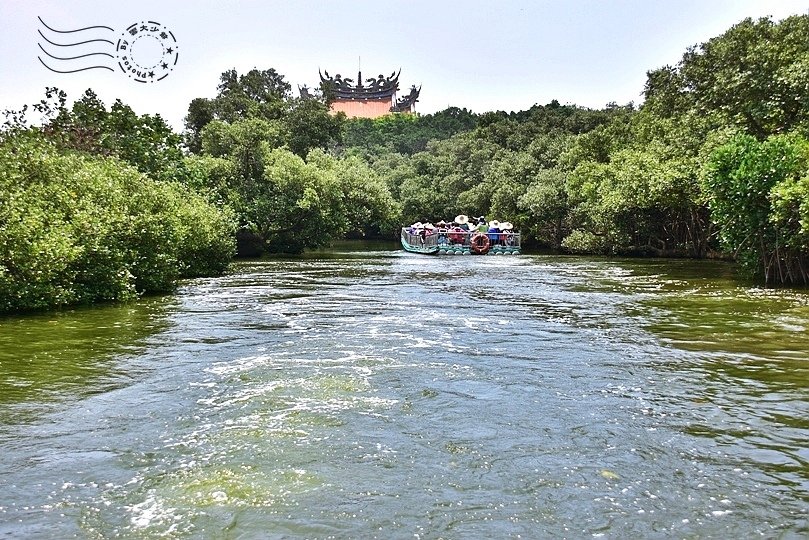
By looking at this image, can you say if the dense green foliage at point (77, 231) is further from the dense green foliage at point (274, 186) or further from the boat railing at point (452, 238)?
the boat railing at point (452, 238)

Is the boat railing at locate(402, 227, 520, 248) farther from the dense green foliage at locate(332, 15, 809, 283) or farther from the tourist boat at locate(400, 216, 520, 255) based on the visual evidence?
the dense green foliage at locate(332, 15, 809, 283)

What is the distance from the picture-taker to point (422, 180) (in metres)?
61.1

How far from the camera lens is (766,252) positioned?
20.0m

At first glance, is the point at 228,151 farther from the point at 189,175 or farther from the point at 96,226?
the point at 96,226

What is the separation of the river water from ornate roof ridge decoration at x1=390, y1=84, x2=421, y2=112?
73.4 meters

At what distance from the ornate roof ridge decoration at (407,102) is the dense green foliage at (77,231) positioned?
65816 mm

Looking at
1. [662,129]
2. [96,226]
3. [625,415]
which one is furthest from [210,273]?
[662,129]

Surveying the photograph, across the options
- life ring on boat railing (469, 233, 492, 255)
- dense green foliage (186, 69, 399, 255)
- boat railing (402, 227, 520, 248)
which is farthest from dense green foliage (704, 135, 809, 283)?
dense green foliage (186, 69, 399, 255)

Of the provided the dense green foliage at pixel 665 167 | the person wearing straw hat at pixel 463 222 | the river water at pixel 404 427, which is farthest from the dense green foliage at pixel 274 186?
the river water at pixel 404 427

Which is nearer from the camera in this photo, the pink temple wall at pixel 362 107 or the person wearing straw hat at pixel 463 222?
the person wearing straw hat at pixel 463 222

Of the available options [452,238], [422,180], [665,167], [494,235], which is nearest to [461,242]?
[452,238]

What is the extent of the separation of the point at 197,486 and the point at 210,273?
21047 mm

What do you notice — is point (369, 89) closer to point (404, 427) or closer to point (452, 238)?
point (452, 238)

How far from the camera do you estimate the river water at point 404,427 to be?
14.6ft
